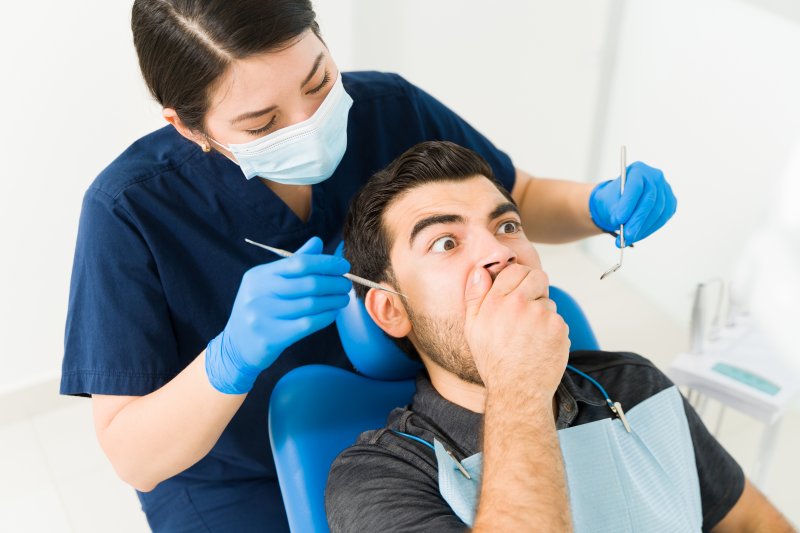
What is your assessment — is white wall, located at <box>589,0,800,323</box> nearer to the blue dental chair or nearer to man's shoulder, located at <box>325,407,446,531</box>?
the blue dental chair

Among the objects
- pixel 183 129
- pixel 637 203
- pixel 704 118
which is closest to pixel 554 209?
pixel 637 203

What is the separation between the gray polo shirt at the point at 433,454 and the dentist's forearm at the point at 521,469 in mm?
137

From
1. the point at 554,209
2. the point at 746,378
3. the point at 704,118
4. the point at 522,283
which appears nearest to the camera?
the point at 522,283

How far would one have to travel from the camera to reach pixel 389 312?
1376 mm

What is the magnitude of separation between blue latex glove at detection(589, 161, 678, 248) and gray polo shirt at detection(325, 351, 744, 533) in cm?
26

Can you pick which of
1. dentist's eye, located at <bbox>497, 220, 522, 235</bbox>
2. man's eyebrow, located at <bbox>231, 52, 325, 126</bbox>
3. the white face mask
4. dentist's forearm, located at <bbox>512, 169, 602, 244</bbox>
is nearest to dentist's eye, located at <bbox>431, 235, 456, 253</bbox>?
dentist's eye, located at <bbox>497, 220, 522, 235</bbox>

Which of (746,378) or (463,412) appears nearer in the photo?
(463,412)

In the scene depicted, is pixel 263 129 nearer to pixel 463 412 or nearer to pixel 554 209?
pixel 463 412

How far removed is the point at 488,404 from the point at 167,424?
1.72ft

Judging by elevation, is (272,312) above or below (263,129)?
below

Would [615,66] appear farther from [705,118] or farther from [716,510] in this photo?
[716,510]

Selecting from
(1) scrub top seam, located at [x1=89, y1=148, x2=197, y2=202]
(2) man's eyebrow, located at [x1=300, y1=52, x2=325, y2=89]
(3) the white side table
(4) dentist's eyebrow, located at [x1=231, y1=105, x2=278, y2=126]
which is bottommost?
(3) the white side table

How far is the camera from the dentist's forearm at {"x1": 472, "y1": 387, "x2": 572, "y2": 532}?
0.98m

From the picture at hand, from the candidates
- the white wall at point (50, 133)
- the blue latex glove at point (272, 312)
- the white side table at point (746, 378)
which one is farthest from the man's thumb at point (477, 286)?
the white wall at point (50, 133)
